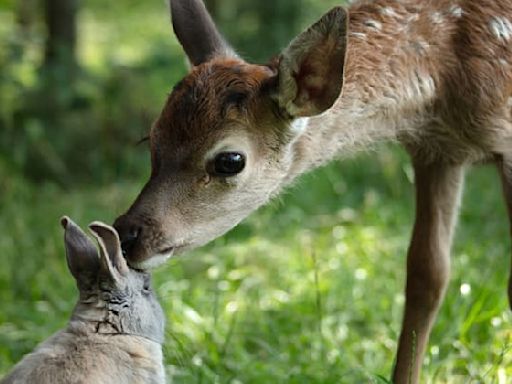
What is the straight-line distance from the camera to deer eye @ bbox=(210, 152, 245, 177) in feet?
15.7

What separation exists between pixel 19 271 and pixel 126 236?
3.07 m

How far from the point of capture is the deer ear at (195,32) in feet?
17.8

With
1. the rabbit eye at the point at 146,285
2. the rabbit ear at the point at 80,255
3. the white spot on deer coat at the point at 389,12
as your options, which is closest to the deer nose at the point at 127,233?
the rabbit eye at the point at 146,285

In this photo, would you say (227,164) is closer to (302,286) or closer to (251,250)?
(302,286)

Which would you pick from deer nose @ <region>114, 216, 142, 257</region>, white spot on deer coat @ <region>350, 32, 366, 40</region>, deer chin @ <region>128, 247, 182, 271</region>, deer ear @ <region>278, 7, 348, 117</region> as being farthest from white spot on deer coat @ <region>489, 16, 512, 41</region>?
deer nose @ <region>114, 216, 142, 257</region>

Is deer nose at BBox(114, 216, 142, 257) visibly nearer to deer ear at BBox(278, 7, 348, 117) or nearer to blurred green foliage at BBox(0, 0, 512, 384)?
deer ear at BBox(278, 7, 348, 117)

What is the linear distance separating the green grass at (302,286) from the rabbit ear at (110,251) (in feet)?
4.33

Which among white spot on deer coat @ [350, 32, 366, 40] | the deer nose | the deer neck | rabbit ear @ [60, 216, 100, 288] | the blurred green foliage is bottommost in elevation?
the blurred green foliage

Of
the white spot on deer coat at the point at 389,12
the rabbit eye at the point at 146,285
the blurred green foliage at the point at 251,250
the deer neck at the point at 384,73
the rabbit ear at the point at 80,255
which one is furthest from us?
the blurred green foliage at the point at 251,250

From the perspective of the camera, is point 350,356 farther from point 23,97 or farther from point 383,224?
point 23,97

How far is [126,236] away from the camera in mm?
4551

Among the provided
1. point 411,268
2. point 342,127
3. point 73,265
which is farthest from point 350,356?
point 73,265

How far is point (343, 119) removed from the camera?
5.24 m

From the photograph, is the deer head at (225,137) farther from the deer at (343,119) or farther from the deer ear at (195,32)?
the deer ear at (195,32)
